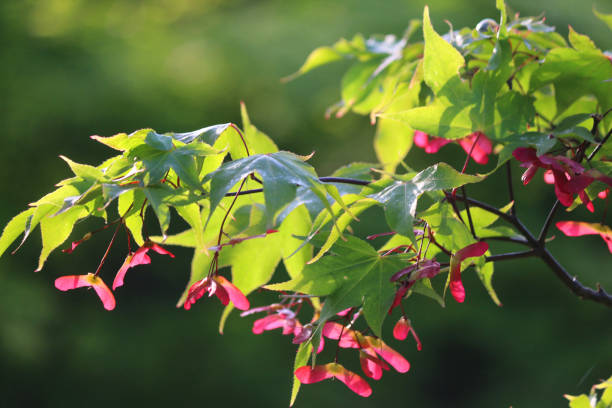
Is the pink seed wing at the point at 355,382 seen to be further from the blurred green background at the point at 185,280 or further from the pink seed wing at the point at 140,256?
the blurred green background at the point at 185,280

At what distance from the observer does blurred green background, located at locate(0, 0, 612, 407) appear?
273cm

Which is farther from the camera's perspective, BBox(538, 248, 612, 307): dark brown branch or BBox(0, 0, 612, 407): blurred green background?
BBox(0, 0, 612, 407): blurred green background

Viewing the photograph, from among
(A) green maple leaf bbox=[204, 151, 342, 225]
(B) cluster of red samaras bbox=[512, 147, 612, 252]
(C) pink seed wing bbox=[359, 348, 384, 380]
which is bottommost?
(C) pink seed wing bbox=[359, 348, 384, 380]

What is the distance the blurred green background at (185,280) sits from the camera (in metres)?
2.73

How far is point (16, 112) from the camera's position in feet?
9.50

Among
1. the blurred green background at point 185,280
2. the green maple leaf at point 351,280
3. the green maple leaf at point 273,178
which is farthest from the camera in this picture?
the blurred green background at point 185,280

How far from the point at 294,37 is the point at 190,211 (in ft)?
9.67

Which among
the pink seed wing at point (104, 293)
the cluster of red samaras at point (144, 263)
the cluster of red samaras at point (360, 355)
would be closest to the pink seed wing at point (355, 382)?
the cluster of red samaras at point (360, 355)

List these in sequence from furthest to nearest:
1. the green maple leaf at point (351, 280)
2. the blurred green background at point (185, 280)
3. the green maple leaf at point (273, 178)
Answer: the blurred green background at point (185, 280)
the green maple leaf at point (351, 280)
the green maple leaf at point (273, 178)

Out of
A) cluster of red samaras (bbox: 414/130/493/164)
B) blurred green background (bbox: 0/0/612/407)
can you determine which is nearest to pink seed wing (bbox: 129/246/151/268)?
cluster of red samaras (bbox: 414/130/493/164)

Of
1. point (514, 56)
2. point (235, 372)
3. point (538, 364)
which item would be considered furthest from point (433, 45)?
point (538, 364)

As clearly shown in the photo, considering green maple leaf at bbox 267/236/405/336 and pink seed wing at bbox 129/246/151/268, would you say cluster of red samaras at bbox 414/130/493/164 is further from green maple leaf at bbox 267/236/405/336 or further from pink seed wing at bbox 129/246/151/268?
pink seed wing at bbox 129/246/151/268

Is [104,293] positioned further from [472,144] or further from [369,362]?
[472,144]

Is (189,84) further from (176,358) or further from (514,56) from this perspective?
(514,56)
